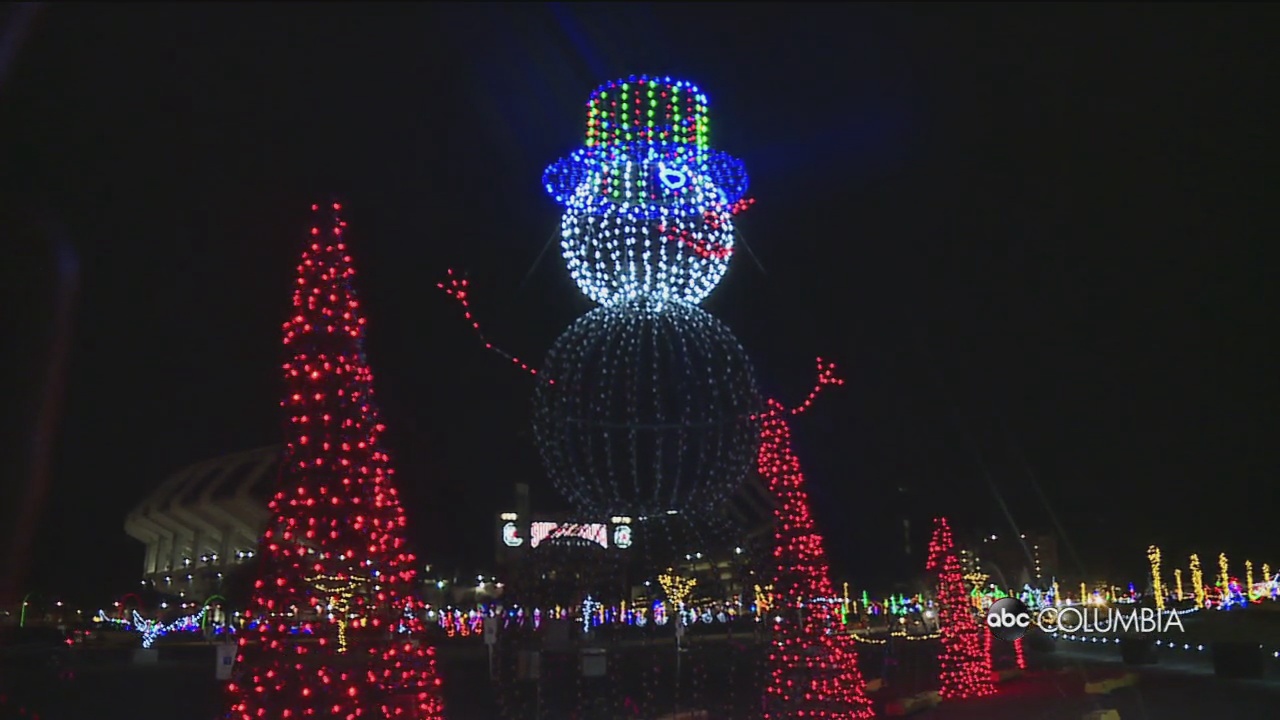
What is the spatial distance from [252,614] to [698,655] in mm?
23435

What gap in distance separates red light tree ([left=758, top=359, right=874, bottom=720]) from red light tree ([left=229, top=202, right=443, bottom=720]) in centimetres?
621

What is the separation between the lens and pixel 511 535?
63.7 metres

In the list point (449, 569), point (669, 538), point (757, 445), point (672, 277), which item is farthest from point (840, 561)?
point (672, 277)

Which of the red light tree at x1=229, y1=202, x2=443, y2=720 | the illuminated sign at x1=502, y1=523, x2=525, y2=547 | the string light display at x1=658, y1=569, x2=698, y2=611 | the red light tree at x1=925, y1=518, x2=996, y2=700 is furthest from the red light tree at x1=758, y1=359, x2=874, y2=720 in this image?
the illuminated sign at x1=502, y1=523, x2=525, y2=547

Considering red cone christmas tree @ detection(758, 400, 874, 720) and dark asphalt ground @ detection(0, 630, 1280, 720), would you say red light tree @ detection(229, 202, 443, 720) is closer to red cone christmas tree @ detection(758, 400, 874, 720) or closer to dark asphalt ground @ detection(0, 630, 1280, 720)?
dark asphalt ground @ detection(0, 630, 1280, 720)

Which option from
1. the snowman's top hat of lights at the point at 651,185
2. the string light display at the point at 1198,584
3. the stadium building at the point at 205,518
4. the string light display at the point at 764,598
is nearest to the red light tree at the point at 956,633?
the string light display at the point at 764,598

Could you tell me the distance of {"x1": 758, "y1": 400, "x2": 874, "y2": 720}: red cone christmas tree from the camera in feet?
47.8

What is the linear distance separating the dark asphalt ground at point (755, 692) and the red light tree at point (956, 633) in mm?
485

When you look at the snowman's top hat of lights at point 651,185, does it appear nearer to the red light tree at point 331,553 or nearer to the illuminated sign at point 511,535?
the red light tree at point 331,553

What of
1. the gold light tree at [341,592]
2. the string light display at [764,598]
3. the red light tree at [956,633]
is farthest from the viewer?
the red light tree at [956,633]

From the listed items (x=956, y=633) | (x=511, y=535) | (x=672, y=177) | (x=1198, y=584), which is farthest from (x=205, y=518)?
(x=672, y=177)

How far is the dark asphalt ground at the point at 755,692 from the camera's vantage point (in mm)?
14031

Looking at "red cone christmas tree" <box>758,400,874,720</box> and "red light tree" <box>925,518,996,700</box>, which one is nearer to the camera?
"red cone christmas tree" <box>758,400,874,720</box>

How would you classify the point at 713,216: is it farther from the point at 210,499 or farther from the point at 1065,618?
the point at 210,499
